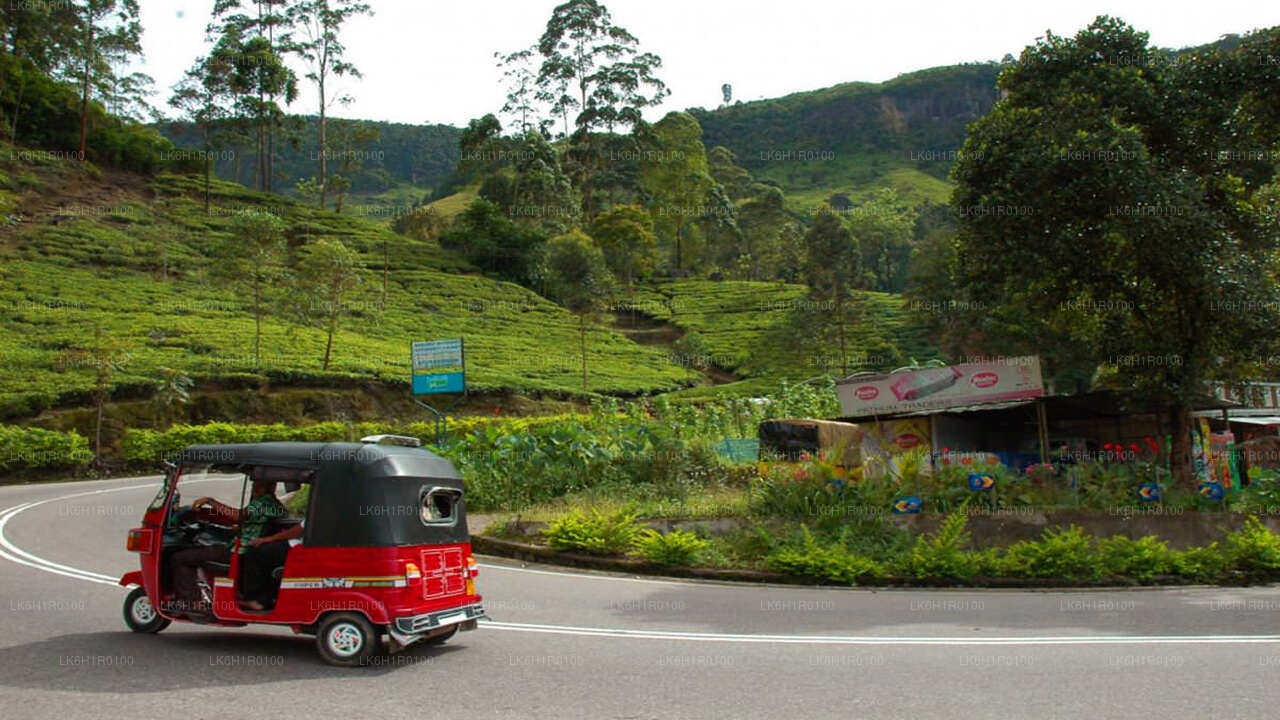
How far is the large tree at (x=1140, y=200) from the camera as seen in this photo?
13578 millimetres

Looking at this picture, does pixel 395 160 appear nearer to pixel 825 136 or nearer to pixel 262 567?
pixel 825 136

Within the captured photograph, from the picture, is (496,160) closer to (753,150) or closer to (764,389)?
(764,389)

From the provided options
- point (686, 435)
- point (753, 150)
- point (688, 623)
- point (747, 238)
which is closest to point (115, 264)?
point (686, 435)

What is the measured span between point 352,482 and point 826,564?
664cm

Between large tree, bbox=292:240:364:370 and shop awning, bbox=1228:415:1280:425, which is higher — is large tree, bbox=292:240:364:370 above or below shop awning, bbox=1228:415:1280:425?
above

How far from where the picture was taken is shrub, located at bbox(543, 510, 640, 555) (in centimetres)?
1244

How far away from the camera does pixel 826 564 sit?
436 inches

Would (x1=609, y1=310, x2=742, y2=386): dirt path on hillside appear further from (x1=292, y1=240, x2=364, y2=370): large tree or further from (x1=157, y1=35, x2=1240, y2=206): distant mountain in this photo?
(x1=157, y1=35, x2=1240, y2=206): distant mountain

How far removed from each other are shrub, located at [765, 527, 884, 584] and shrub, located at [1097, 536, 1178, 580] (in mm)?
2917

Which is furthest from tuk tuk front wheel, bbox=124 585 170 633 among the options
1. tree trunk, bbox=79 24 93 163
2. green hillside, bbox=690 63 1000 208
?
green hillside, bbox=690 63 1000 208

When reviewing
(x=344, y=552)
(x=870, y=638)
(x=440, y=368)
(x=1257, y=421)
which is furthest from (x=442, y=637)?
(x=1257, y=421)

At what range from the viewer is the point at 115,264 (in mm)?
49594

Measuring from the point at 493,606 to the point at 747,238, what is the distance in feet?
271

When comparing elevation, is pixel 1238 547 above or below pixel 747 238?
below
